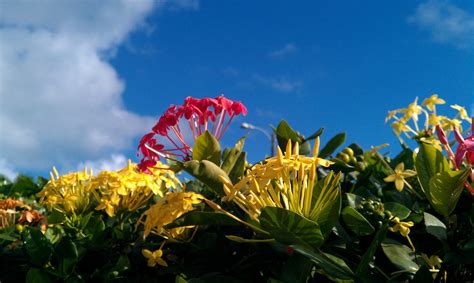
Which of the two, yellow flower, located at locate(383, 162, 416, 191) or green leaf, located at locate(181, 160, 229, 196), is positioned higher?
yellow flower, located at locate(383, 162, 416, 191)

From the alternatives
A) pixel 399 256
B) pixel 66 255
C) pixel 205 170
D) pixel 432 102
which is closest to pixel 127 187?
pixel 66 255

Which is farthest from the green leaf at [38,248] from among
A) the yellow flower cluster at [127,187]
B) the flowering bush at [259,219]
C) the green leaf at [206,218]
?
the green leaf at [206,218]

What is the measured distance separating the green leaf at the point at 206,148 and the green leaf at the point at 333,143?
0.63 metres

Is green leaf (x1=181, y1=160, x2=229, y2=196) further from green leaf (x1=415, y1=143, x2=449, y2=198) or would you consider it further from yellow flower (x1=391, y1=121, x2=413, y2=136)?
yellow flower (x1=391, y1=121, x2=413, y2=136)

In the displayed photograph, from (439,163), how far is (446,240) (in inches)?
9.4

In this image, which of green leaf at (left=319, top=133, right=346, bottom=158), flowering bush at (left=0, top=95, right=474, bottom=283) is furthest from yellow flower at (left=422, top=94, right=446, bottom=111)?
green leaf at (left=319, top=133, right=346, bottom=158)

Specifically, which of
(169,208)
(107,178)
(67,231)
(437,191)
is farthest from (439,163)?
(67,231)

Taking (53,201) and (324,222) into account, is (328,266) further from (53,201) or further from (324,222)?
(53,201)

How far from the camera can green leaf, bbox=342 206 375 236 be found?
155 cm

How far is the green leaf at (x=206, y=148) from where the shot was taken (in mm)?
1789

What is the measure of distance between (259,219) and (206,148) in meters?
0.46

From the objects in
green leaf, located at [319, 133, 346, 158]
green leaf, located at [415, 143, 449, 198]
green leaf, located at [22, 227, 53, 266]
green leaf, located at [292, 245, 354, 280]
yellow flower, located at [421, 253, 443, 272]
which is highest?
green leaf, located at [319, 133, 346, 158]

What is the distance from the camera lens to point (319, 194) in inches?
59.0

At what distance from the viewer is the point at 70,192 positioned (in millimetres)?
2611
